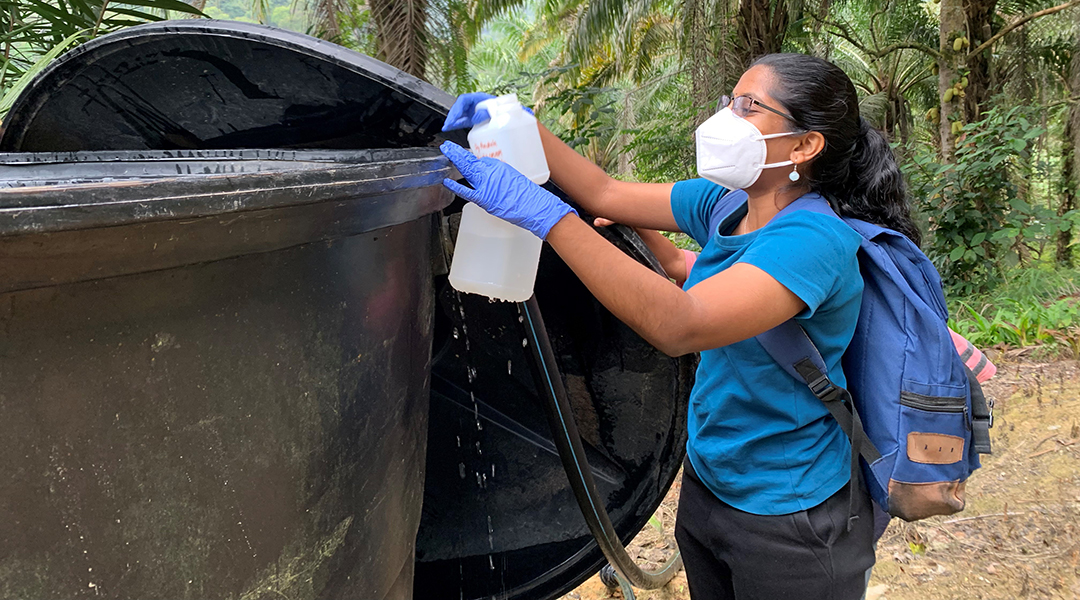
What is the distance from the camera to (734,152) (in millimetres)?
1550

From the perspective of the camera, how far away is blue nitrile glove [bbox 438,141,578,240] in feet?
4.19

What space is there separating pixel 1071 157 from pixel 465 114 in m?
15.6

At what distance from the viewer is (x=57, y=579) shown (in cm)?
71

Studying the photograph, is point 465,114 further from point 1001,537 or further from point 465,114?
point 1001,537

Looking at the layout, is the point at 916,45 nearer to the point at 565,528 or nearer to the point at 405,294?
the point at 565,528

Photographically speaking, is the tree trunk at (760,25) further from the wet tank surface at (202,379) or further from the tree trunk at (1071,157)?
the wet tank surface at (202,379)

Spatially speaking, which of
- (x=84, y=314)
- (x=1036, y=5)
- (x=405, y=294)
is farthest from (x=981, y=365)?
(x=1036, y=5)

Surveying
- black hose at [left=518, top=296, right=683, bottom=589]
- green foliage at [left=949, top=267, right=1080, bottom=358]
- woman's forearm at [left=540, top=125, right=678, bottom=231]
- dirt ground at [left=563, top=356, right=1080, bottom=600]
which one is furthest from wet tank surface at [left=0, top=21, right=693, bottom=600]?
green foliage at [left=949, top=267, right=1080, bottom=358]

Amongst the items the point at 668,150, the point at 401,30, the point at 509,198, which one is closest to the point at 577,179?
the point at 509,198

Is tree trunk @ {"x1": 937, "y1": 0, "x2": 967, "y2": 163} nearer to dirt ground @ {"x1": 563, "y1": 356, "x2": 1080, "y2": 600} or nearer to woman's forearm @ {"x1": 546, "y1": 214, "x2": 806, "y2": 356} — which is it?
dirt ground @ {"x1": 563, "y1": 356, "x2": 1080, "y2": 600}

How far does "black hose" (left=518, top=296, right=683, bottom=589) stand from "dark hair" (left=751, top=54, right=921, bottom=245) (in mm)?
661

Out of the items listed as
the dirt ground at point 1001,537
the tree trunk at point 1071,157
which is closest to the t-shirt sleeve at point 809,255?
the dirt ground at point 1001,537

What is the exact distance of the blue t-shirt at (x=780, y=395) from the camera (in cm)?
132

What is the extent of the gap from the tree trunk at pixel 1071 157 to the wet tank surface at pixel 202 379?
13.3 meters
